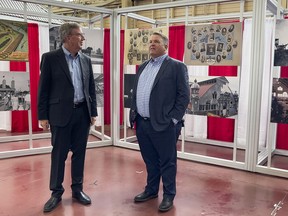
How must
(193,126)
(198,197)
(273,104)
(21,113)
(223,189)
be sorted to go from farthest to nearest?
(21,113) → (193,126) → (273,104) → (223,189) → (198,197)

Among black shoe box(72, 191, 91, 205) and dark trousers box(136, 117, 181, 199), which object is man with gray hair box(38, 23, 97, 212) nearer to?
black shoe box(72, 191, 91, 205)

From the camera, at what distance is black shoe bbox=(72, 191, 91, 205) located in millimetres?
3045

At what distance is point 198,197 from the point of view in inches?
129

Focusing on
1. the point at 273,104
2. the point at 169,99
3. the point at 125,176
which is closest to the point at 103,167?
the point at 125,176

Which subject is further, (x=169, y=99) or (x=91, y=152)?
(x=91, y=152)

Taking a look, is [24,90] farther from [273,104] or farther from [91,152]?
[273,104]

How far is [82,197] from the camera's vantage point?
10.1 feet

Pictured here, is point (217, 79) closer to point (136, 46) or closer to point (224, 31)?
point (224, 31)

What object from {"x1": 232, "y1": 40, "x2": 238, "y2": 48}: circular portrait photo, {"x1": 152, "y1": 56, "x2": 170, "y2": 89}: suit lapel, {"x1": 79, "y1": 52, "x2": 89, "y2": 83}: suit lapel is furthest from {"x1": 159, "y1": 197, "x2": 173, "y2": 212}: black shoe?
{"x1": 232, "y1": 40, "x2": 238, "y2": 48}: circular portrait photo

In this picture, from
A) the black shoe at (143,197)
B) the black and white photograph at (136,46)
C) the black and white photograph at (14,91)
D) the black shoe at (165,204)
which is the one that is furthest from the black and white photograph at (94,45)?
the black shoe at (165,204)

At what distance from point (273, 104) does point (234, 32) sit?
3.46 ft

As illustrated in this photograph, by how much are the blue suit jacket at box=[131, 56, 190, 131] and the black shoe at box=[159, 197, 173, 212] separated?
0.72 meters

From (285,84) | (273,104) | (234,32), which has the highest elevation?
(234,32)

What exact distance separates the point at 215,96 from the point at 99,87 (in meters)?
1.96
